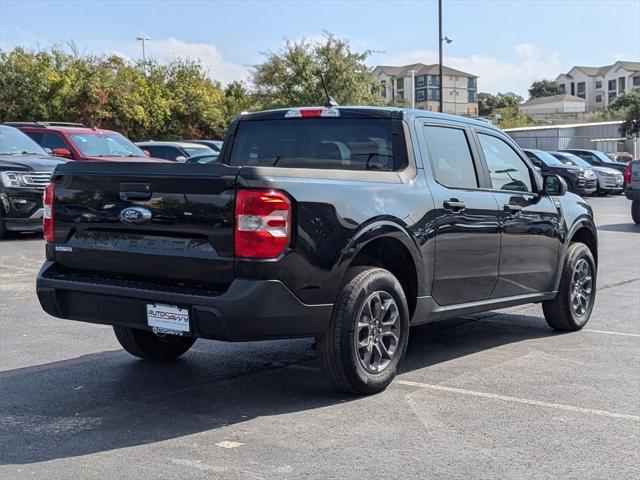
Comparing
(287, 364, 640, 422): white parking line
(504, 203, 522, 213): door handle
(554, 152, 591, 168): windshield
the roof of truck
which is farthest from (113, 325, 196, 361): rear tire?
(554, 152, 591, 168): windshield

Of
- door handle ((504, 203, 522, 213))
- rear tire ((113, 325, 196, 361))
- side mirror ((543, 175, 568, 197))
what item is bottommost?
rear tire ((113, 325, 196, 361))

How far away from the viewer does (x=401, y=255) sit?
A: 6156mm

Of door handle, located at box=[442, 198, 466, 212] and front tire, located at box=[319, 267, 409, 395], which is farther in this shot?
door handle, located at box=[442, 198, 466, 212]

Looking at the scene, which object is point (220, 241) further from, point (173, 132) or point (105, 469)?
point (173, 132)

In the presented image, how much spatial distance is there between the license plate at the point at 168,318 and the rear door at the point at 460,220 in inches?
76.3

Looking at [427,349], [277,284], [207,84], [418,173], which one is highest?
[207,84]

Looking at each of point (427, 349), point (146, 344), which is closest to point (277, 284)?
point (146, 344)

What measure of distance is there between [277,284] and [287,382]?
131 centimetres

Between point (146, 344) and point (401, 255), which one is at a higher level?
point (401, 255)

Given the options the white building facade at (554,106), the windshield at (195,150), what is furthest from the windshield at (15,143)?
the white building facade at (554,106)

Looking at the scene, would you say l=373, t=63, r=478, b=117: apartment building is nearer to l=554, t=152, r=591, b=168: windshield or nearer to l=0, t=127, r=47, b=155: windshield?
l=554, t=152, r=591, b=168: windshield

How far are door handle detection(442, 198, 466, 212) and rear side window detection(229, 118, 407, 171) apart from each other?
1.43ft

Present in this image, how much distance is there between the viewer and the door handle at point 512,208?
281 inches

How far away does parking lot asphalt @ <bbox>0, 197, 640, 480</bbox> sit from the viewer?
4.52 m
